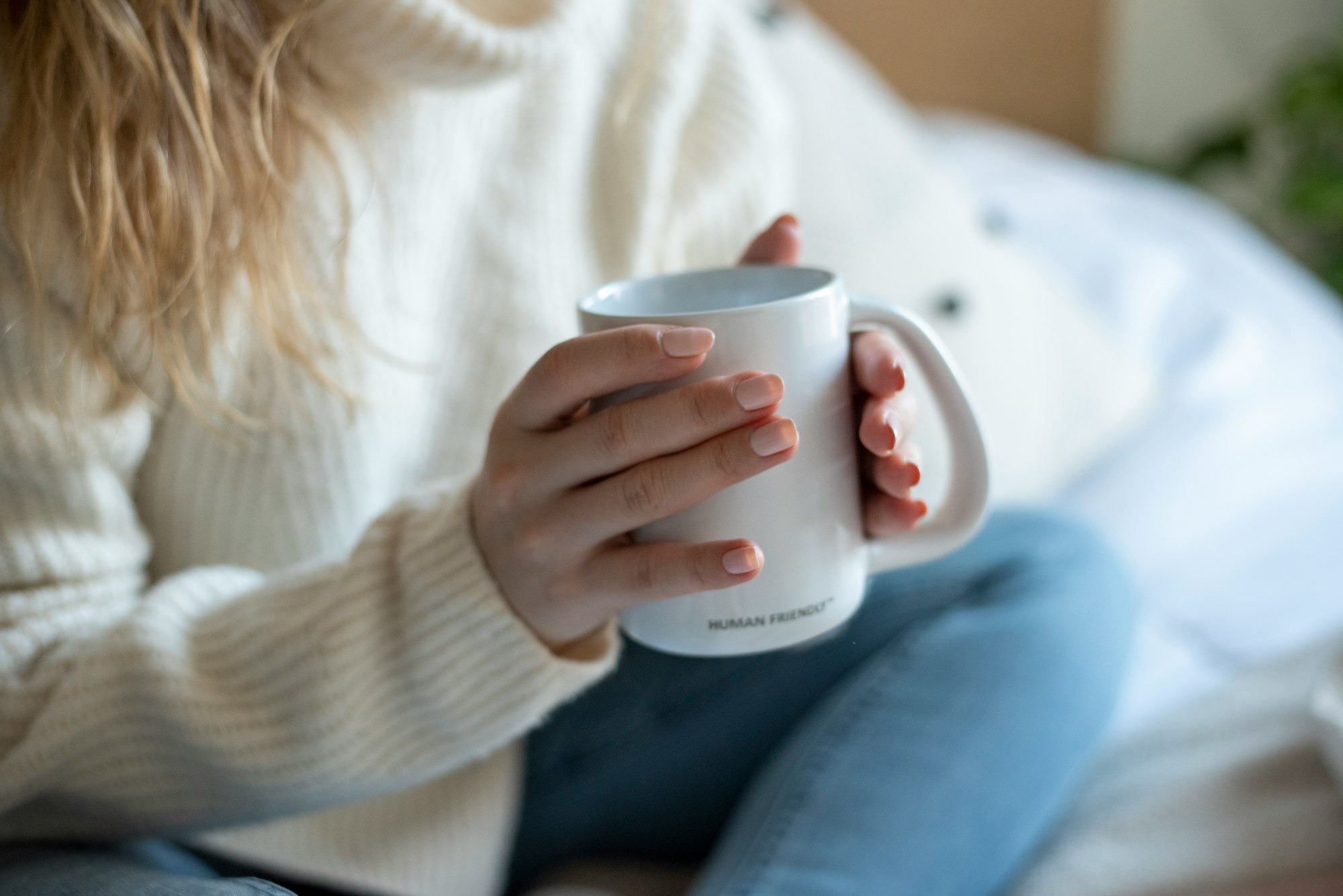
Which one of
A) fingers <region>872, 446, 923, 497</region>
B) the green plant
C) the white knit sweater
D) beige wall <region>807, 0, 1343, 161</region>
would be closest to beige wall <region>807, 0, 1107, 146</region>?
beige wall <region>807, 0, 1343, 161</region>

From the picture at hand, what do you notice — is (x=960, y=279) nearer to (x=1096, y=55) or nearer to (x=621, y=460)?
(x=621, y=460)

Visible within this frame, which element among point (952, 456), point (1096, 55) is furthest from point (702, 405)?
point (1096, 55)

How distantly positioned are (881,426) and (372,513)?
34cm

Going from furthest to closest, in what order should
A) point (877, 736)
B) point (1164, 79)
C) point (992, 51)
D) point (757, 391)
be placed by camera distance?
point (1164, 79)
point (992, 51)
point (877, 736)
point (757, 391)

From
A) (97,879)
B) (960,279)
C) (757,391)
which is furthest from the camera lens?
(960,279)

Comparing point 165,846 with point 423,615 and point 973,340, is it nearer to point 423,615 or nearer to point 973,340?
point 423,615

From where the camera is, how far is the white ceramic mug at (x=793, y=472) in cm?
36

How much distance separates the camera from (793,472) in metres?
0.37

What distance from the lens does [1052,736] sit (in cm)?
60

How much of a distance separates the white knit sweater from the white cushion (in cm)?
22

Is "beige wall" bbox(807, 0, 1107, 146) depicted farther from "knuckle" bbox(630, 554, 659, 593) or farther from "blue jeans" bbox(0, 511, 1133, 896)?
"knuckle" bbox(630, 554, 659, 593)

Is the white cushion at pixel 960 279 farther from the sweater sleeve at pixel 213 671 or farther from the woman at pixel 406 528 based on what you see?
the sweater sleeve at pixel 213 671

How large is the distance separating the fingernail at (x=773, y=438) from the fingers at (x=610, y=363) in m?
0.03

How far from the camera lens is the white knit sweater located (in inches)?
18.5
